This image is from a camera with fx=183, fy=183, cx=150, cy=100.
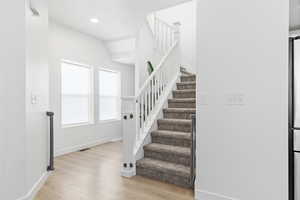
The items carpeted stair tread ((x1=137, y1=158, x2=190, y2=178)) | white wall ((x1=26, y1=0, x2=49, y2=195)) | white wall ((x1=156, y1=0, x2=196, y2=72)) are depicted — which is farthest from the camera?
white wall ((x1=156, y1=0, x2=196, y2=72))

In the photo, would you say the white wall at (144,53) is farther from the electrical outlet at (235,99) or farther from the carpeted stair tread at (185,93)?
the electrical outlet at (235,99)

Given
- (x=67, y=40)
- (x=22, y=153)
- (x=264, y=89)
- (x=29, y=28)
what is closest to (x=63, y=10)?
(x=67, y=40)

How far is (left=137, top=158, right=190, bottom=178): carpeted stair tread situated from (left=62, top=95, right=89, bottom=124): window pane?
86.9 inches

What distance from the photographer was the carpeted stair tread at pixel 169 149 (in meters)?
2.66

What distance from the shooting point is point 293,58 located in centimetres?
172

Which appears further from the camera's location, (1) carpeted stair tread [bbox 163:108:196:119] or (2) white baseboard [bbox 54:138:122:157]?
(2) white baseboard [bbox 54:138:122:157]

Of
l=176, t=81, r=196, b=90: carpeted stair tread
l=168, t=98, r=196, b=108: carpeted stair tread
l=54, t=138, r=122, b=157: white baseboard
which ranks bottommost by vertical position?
l=54, t=138, r=122, b=157: white baseboard

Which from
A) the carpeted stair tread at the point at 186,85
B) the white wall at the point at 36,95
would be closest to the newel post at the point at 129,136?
the white wall at the point at 36,95

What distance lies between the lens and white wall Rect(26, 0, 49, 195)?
208cm

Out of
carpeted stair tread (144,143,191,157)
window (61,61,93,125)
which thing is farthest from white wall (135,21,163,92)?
window (61,61,93,125)

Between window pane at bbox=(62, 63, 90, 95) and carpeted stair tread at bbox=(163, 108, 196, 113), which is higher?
window pane at bbox=(62, 63, 90, 95)

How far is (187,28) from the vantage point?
523 cm

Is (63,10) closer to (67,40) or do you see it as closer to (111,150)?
(67,40)

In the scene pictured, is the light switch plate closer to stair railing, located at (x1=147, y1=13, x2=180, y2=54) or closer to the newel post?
the newel post
